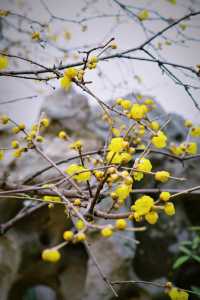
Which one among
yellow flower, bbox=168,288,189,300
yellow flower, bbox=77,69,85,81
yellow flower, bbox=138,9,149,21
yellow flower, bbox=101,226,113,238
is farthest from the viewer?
yellow flower, bbox=138,9,149,21

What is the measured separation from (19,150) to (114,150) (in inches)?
16.1

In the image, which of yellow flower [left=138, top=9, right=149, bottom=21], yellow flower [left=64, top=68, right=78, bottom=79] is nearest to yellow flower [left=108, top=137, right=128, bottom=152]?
yellow flower [left=64, top=68, right=78, bottom=79]

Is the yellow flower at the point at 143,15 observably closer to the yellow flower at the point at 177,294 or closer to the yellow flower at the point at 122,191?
the yellow flower at the point at 122,191

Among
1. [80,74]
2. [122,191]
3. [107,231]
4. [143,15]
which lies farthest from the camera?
[143,15]

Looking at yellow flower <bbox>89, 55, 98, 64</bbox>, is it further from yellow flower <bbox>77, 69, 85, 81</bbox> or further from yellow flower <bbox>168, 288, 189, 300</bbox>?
yellow flower <bbox>168, 288, 189, 300</bbox>

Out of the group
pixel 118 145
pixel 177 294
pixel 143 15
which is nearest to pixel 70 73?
pixel 118 145

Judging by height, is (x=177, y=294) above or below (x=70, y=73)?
below

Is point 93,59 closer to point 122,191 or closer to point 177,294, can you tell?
point 122,191

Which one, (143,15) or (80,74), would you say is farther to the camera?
(143,15)

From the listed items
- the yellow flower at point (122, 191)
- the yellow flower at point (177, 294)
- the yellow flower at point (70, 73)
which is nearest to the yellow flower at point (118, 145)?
the yellow flower at point (122, 191)

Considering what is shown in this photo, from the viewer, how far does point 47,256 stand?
14.3 inches

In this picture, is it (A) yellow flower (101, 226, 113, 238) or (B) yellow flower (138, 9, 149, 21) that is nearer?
(A) yellow flower (101, 226, 113, 238)

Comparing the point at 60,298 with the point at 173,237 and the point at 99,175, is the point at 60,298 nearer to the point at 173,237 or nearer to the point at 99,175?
the point at 173,237

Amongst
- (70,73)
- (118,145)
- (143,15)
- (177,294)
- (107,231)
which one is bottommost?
(177,294)
